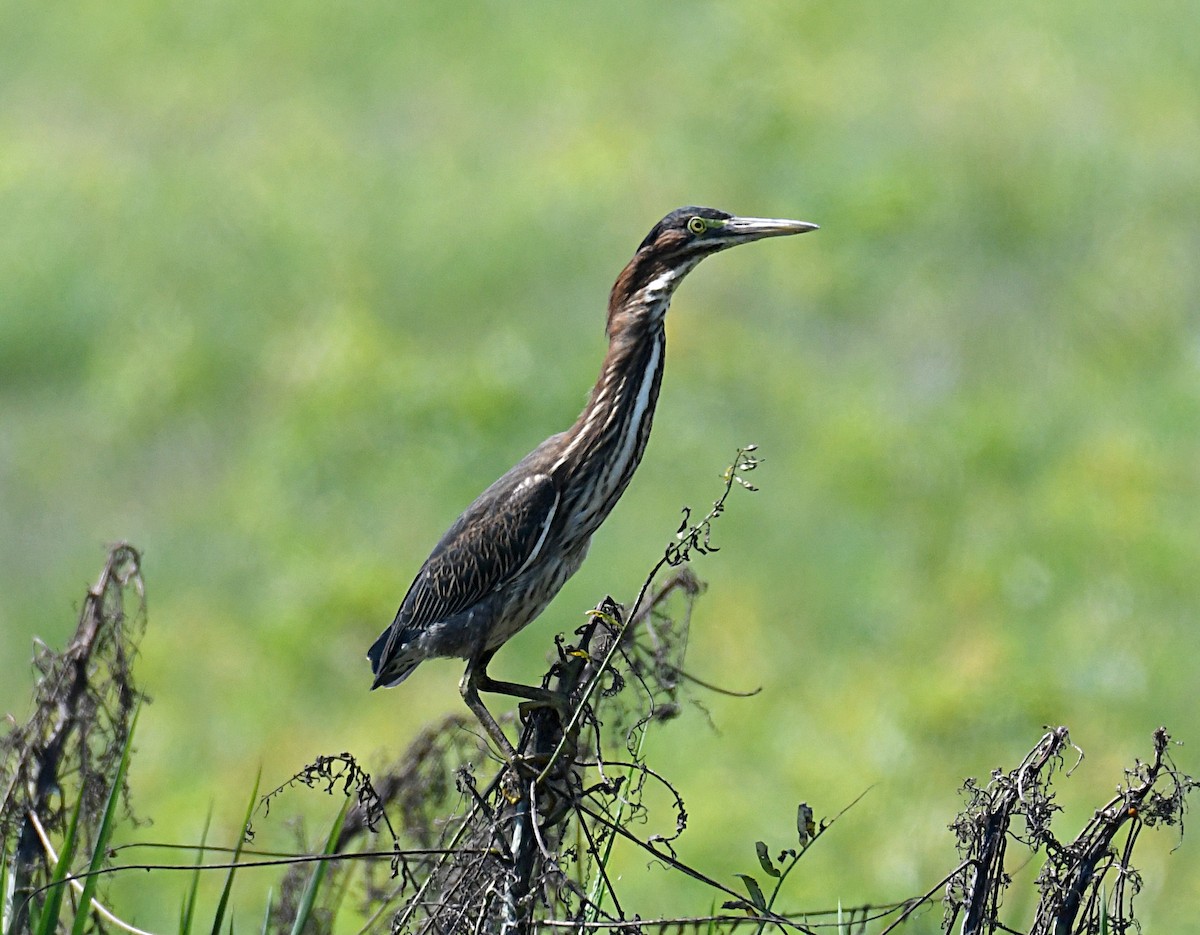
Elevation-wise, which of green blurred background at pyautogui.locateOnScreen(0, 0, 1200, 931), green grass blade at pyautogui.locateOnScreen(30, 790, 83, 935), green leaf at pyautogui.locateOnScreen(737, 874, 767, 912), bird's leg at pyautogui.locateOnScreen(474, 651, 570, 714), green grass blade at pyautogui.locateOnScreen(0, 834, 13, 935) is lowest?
green leaf at pyautogui.locateOnScreen(737, 874, 767, 912)

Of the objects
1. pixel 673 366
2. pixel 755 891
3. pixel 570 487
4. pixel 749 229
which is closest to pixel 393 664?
pixel 570 487

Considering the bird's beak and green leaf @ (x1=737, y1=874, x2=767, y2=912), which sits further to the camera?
the bird's beak

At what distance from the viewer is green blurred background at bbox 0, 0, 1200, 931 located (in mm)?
10062

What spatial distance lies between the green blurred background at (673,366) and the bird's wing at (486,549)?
3.60 meters

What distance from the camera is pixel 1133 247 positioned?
13.4m

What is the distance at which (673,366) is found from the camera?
40.7 feet

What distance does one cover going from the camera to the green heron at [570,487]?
4.97 m

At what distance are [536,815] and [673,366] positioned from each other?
906 cm

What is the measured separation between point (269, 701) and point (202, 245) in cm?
500

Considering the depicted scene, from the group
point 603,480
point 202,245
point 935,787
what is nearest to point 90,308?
point 202,245

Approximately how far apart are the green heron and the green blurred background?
367 cm

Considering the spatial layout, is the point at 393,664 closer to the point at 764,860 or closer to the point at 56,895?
the point at 56,895

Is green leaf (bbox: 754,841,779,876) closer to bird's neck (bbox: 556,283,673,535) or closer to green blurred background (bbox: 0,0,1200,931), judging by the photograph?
bird's neck (bbox: 556,283,673,535)

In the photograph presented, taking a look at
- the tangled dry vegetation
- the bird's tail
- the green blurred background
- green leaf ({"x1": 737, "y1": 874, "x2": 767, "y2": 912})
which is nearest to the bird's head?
the tangled dry vegetation
